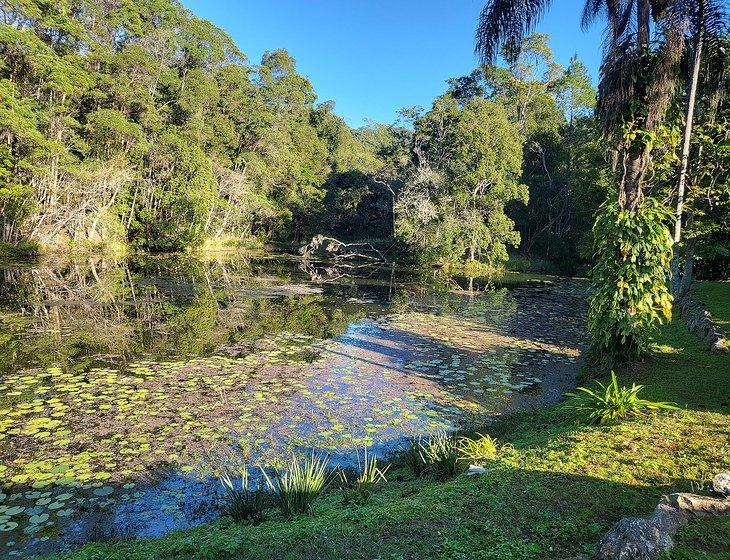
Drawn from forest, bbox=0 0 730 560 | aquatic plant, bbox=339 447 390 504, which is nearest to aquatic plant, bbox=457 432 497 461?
forest, bbox=0 0 730 560

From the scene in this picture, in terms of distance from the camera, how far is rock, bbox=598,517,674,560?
272 centimetres

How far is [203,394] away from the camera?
314 inches

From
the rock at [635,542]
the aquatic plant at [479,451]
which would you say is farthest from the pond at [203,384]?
the rock at [635,542]

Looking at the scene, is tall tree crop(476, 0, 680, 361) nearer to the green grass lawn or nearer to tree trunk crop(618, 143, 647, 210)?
tree trunk crop(618, 143, 647, 210)

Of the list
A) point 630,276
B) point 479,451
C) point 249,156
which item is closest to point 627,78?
point 630,276

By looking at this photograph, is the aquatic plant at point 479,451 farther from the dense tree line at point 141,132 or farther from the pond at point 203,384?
the dense tree line at point 141,132

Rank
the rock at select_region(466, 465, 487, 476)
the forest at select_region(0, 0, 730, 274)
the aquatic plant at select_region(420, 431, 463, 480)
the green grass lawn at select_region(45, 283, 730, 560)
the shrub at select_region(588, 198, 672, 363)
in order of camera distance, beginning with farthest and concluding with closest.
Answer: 1. the forest at select_region(0, 0, 730, 274)
2. the shrub at select_region(588, 198, 672, 363)
3. the aquatic plant at select_region(420, 431, 463, 480)
4. the rock at select_region(466, 465, 487, 476)
5. the green grass lawn at select_region(45, 283, 730, 560)

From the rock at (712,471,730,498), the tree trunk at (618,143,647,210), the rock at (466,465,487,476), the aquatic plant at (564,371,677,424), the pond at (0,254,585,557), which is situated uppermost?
the tree trunk at (618,143,647,210)

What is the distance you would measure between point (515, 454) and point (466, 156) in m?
30.8

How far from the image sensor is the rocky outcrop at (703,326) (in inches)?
331

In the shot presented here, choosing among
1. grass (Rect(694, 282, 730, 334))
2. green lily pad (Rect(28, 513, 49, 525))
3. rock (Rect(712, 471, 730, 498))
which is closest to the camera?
rock (Rect(712, 471, 730, 498))

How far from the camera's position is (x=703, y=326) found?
31.9 feet

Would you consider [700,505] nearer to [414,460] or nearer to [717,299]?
[414,460]

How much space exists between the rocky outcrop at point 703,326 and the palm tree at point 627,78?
2.90 meters
